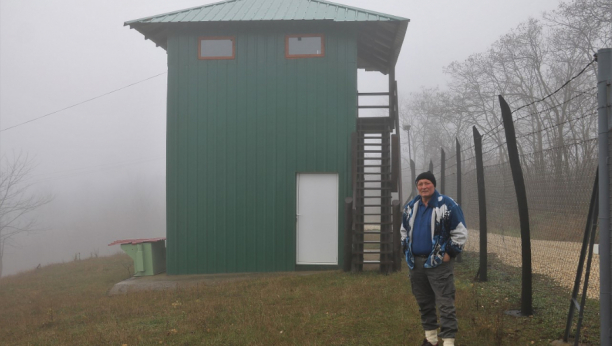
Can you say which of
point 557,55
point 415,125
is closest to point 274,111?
point 557,55

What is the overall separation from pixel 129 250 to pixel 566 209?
9827 millimetres

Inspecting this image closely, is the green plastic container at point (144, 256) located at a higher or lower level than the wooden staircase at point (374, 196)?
lower

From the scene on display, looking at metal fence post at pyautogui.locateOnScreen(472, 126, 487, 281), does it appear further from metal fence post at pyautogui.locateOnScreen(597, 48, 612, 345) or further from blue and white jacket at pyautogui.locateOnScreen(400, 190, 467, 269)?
metal fence post at pyautogui.locateOnScreen(597, 48, 612, 345)

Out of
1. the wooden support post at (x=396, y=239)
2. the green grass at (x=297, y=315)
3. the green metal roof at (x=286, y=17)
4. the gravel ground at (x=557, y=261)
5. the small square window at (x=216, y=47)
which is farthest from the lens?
the small square window at (x=216, y=47)

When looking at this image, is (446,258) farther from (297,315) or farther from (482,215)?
(482,215)

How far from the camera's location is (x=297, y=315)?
6695 millimetres

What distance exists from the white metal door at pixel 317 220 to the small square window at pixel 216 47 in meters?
3.39

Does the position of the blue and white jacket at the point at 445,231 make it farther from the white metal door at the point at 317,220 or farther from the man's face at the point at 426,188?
the white metal door at the point at 317,220

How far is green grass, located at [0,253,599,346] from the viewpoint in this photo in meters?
5.50

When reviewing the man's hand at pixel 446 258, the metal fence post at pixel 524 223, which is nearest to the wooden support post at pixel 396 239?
the metal fence post at pixel 524 223

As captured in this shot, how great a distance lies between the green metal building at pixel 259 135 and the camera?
38.3ft

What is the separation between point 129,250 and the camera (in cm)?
1232

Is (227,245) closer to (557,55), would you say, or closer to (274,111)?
(274,111)

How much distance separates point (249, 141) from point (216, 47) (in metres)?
2.31
